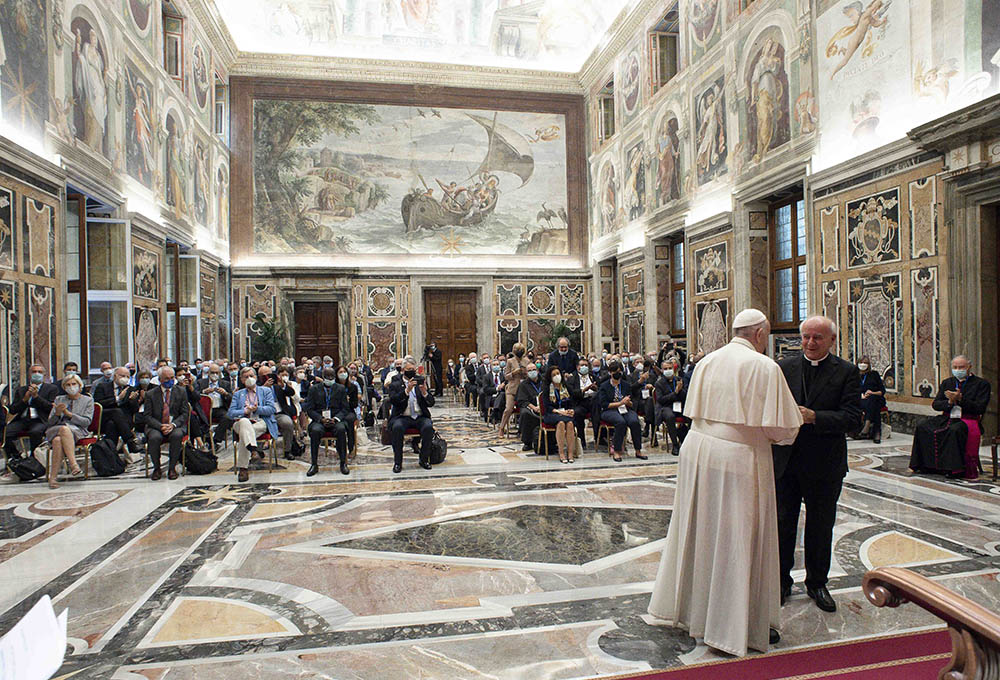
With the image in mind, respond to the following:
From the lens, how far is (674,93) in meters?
16.3

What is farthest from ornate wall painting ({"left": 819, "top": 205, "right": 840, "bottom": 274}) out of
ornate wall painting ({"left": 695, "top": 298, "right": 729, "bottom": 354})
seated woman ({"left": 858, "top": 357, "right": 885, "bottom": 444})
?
ornate wall painting ({"left": 695, "top": 298, "right": 729, "bottom": 354})

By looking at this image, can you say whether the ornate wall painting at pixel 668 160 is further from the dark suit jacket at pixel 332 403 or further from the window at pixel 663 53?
the dark suit jacket at pixel 332 403

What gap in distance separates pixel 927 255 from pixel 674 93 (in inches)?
360

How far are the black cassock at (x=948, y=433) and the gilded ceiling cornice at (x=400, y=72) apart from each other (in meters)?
18.6

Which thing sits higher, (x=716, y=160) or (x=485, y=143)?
(x=485, y=143)

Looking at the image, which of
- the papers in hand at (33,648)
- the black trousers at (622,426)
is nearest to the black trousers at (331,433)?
the black trousers at (622,426)

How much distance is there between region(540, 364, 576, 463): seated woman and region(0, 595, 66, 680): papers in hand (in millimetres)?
7741

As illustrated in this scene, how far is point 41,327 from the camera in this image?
9.00 meters

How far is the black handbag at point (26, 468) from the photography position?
745 cm

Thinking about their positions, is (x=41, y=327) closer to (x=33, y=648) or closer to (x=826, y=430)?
(x=33, y=648)

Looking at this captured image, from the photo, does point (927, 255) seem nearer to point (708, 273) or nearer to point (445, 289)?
point (708, 273)

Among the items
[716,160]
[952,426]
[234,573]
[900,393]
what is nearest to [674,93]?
[716,160]

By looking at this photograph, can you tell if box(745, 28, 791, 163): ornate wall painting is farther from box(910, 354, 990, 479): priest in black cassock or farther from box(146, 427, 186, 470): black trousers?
box(146, 427, 186, 470): black trousers

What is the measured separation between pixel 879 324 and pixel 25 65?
1361 cm
